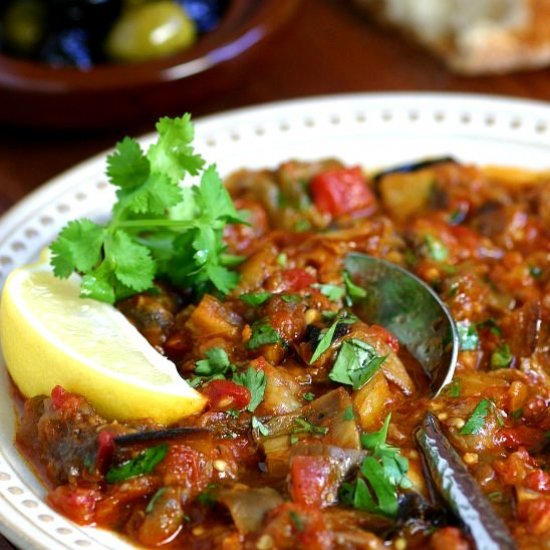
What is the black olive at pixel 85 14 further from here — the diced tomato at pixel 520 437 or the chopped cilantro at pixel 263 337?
the diced tomato at pixel 520 437

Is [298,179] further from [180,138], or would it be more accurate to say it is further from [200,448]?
[200,448]

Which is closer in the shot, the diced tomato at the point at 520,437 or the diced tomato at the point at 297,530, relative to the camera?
the diced tomato at the point at 297,530

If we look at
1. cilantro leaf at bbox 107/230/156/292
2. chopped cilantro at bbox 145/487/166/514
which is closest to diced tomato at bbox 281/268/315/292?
cilantro leaf at bbox 107/230/156/292

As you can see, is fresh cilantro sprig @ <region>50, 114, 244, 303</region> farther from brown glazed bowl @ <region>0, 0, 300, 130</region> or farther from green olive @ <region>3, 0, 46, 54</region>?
green olive @ <region>3, 0, 46, 54</region>

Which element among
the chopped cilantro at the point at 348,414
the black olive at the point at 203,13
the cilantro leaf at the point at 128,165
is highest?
the cilantro leaf at the point at 128,165

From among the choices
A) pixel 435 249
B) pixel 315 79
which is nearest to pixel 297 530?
pixel 435 249

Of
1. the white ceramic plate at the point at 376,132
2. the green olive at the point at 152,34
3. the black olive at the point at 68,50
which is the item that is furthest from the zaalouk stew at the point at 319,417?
the black olive at the point at 68,50

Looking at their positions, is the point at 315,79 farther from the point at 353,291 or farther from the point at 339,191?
the point at 353,291
